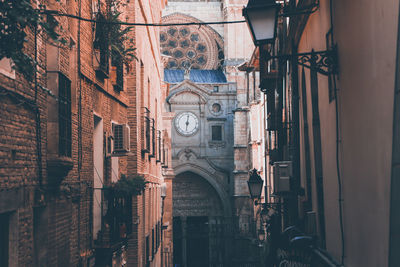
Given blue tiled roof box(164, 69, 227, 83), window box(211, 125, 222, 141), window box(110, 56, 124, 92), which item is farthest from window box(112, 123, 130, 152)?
blue tiled roof box(164, 69, 227, 83)

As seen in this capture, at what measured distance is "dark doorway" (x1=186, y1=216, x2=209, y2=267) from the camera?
40812mm

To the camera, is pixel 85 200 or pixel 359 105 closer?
pixel 359 105

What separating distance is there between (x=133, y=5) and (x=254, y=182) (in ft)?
18.0

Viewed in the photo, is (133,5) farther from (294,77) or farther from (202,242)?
(202,242)

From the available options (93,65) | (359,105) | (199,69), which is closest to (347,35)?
(359,105)

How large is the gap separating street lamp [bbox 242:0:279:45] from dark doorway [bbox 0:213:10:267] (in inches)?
135

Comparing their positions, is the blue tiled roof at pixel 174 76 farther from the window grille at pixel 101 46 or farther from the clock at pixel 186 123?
the window grille at pixel 101 46

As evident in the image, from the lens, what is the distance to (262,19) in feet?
22.1

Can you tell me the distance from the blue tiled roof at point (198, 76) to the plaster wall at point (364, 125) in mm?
36363

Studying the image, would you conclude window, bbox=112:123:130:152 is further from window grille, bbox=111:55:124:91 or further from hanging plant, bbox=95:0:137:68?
hanging plant, bbox=95:0:137:68

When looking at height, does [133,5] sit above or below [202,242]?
above

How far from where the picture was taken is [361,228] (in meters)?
6.45

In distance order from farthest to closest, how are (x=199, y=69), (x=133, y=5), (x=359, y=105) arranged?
(x=199, y=69), (x=133, y=5), (x=359, y=105)

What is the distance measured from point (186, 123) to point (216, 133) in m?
2.35
